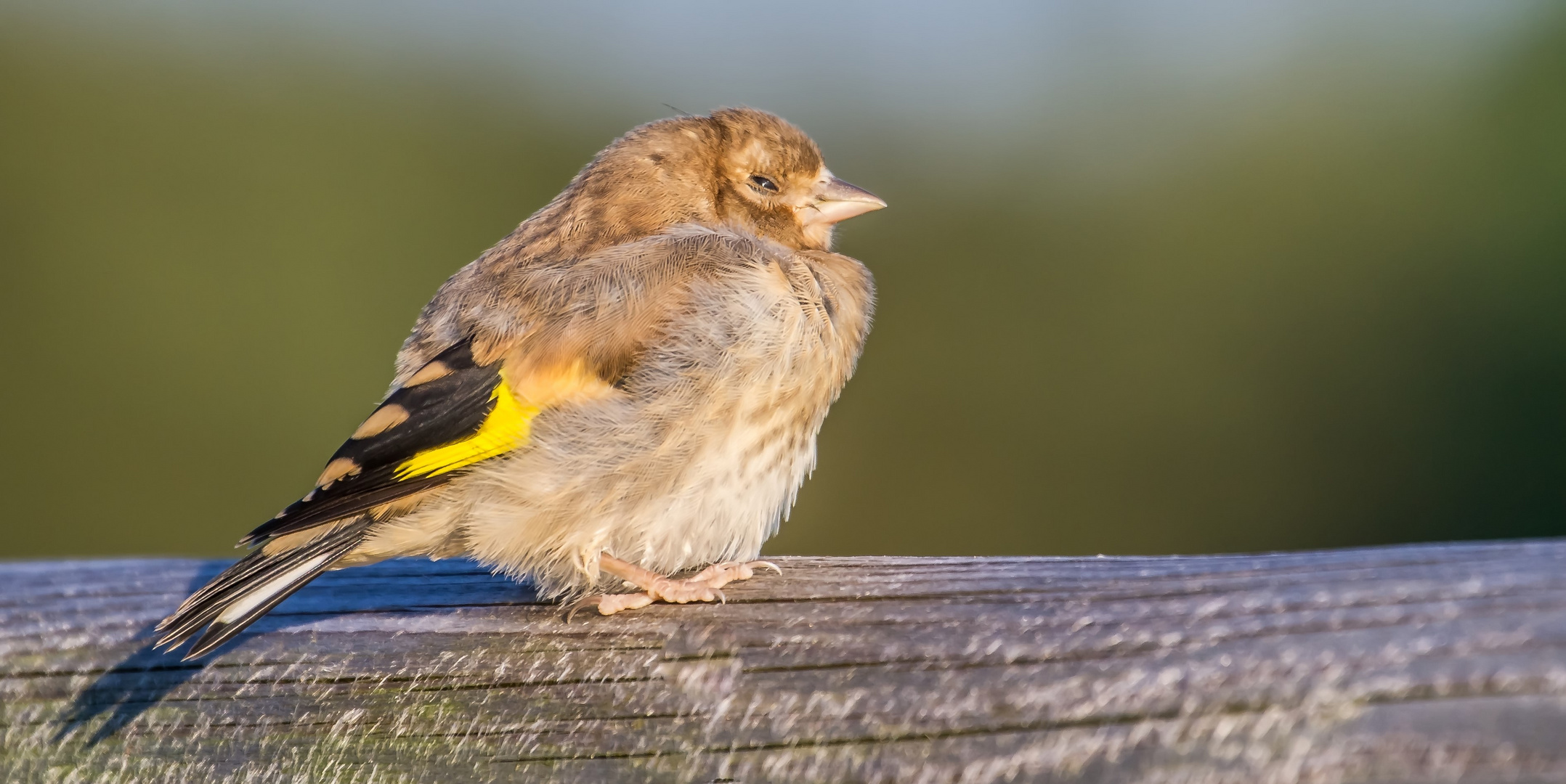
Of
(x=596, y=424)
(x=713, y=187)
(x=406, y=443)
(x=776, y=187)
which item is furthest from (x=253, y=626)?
(x=776, y=187)

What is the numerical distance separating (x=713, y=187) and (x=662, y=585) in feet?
5.27

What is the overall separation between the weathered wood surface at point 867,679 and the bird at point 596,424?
0.19 m

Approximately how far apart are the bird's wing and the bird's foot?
37 cm

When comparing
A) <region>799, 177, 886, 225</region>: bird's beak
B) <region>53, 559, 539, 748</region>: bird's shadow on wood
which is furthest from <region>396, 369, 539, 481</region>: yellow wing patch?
<region>799, 177, 886, 225</region>: bird's beak

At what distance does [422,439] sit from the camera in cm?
280

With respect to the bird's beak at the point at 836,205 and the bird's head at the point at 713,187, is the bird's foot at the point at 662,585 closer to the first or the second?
the bird's head at the point at 713,187

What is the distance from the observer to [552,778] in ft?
6.26

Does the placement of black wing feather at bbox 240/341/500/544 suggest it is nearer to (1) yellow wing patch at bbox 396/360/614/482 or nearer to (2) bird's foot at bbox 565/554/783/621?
(1) yellow wing patch at bbox 396/360/614/482

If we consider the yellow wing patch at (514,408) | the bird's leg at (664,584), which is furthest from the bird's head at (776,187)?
the bird's leg at (664,584)

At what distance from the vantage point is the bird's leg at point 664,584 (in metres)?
2.49

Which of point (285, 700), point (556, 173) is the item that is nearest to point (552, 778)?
point (285, 700)

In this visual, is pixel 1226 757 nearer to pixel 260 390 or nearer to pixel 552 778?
pixel 552 778

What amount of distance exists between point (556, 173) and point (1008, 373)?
282 centimetres

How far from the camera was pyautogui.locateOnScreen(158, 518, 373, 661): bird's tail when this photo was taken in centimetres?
219
